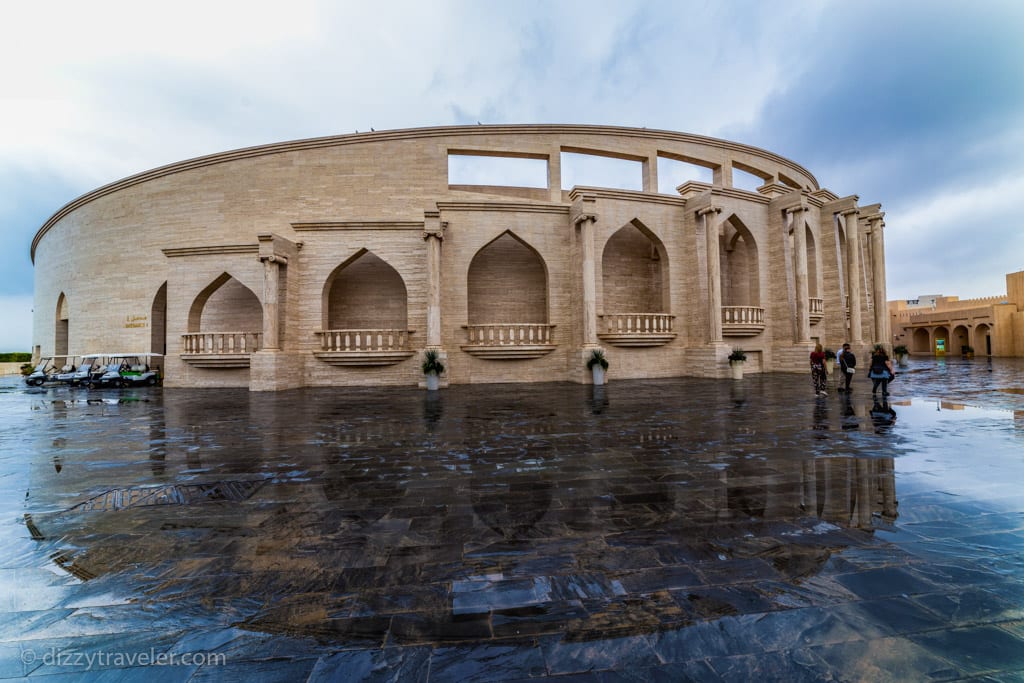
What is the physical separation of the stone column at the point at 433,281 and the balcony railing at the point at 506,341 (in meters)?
1.35

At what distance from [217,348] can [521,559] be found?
61.2 ft

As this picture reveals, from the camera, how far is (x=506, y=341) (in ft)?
55.5

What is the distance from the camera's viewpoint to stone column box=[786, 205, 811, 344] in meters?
18.3

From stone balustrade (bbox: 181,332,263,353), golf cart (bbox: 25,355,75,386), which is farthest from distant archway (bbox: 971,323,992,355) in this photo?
golf cart (bbox: 25,355,75,386)

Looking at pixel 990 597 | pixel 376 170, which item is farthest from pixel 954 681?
pixel 376 170

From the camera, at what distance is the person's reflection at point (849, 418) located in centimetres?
691

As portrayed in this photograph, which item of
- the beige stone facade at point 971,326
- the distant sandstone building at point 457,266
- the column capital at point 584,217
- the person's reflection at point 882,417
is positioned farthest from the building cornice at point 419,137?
the beige stone facade at point 971,326

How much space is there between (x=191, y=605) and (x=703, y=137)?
26.3 m

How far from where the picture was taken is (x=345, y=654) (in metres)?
1.88

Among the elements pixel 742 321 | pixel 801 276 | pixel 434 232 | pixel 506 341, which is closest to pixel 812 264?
pixel 801 276

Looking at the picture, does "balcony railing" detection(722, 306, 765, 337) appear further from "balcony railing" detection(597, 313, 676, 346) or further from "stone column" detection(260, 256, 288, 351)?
"stone column" detection(260, 256, 288, 351)

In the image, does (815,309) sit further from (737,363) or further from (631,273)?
(631,273)

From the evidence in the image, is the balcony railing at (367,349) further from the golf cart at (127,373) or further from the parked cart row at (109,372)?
the parked cart row at (109,372)

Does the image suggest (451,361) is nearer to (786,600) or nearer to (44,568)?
(44,568)
